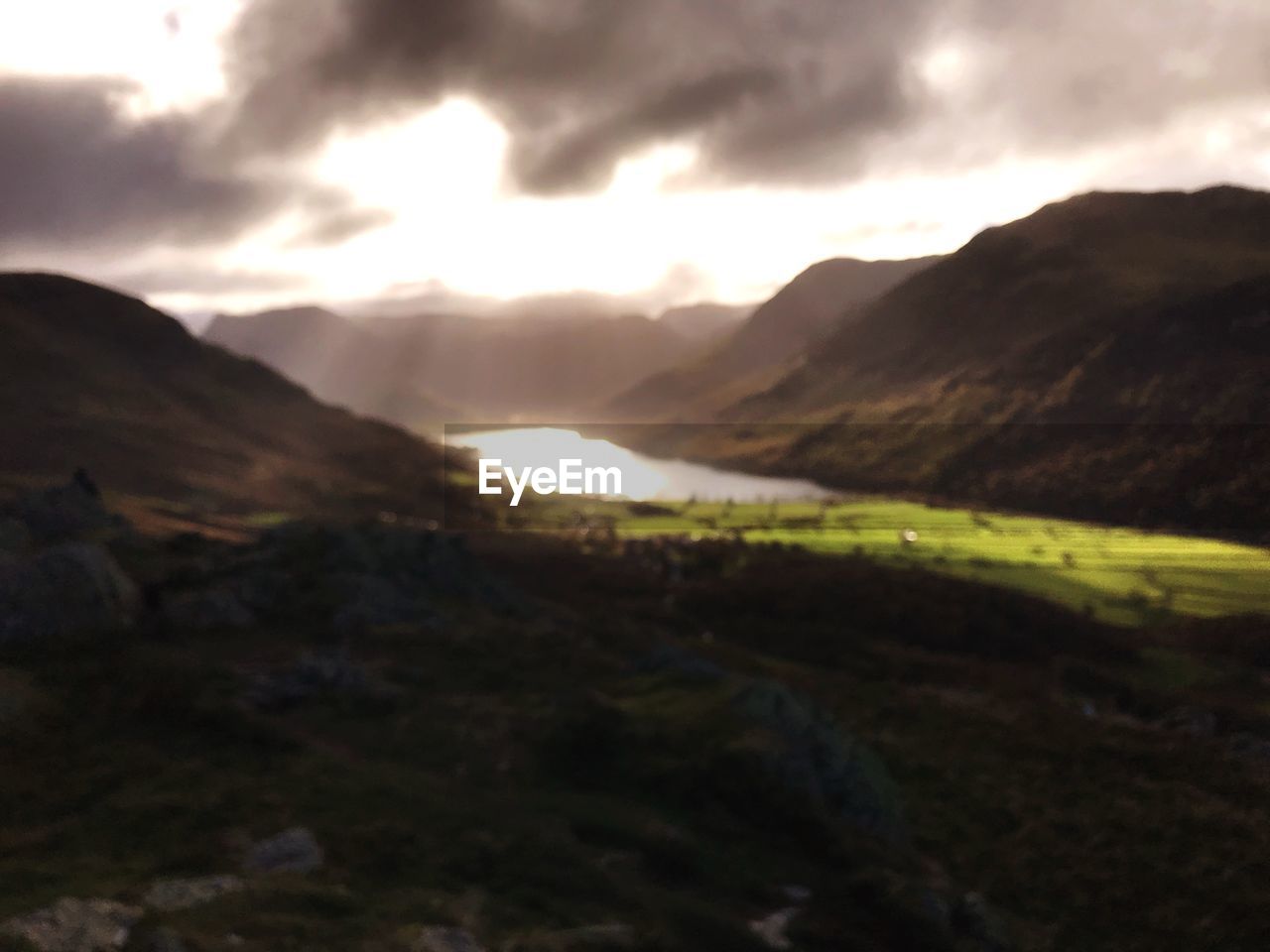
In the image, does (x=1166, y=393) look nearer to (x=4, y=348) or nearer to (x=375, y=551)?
(x=375, y=551)

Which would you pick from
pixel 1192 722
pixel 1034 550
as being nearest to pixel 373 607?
pixel 1192 722

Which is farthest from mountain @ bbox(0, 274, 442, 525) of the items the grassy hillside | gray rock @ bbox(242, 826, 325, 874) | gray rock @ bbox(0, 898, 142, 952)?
gray rock @ bbox(0, 898, 142, 952)

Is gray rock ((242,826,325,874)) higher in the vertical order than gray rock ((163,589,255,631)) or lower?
lower

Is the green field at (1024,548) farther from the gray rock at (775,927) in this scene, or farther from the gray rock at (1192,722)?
the gray rock at (775,927)

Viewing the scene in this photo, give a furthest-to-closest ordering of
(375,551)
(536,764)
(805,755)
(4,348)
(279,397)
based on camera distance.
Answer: (279,397) < (4,348) < (375,551) < (805,755) < (536,764)

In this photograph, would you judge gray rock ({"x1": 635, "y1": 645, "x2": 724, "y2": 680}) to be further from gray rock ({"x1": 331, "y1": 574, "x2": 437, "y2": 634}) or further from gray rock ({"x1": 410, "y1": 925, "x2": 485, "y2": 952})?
gray rock ({"x1": 410, "y1": 925, "x2": 485, "y2": 952})

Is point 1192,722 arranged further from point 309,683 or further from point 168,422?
point 168,422

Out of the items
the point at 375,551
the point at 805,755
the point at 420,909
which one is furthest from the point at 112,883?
the point at 375,551
